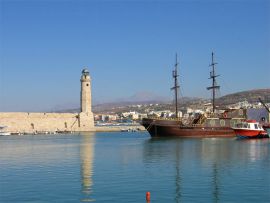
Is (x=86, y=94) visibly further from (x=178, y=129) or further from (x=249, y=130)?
(x=249, y=130)

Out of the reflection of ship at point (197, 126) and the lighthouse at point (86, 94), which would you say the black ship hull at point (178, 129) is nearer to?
the reflection of ship at point (197, 126)

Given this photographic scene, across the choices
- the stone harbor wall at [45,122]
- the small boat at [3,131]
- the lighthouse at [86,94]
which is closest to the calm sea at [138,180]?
the small boat at [3,131]

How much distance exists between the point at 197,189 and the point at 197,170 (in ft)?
13.8

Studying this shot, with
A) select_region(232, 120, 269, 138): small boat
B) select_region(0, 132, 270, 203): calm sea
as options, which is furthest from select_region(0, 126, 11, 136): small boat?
select_region(0, 132, 270, 203): calm sea

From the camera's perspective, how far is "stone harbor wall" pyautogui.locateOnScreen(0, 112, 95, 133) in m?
60.4

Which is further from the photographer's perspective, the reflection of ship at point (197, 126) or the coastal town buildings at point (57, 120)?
the coastal town buildings at point (57, 120)

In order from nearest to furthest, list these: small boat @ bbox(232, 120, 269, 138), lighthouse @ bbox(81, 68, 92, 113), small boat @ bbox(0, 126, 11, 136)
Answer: small boat @ bbox(232, 120, 269, 138), small boat @ bbox(0, 126, 11, 136), lighthouse @ bbox(81, 68, 92, 113)

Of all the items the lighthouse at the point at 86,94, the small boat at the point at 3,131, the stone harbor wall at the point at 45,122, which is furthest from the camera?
the lighthouse at the point at 86,94

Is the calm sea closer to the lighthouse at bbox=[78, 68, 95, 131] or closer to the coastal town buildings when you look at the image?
the coastal town buildings

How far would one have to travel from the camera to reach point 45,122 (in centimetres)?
6316

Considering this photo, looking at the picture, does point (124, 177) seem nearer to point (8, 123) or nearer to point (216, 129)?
point (216, 129)

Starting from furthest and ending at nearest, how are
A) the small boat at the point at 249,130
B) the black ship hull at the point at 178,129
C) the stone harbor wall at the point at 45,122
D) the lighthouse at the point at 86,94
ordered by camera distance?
1. the lighthouse at the point at 86,94
2. the stone harbor wall at the point at 45,122
3. the black ship hull at the point at 178,129
4. the small boat at the point at 249,130

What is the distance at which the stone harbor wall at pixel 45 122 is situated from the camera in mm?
60406

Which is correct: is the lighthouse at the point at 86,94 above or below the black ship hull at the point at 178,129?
above
